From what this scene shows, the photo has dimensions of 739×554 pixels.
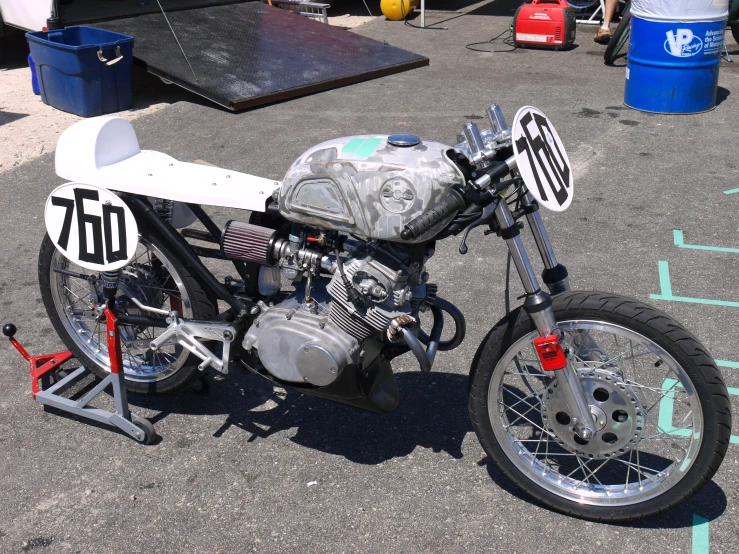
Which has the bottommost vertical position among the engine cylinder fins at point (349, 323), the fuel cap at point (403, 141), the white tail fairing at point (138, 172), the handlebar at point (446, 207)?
the engine cylinder fins at point (349, 323)

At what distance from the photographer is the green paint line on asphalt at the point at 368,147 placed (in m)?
2.73

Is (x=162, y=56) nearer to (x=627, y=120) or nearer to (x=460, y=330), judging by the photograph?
(x=627, y=120)

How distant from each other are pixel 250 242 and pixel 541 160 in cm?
107

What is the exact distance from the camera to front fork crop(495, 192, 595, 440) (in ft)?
8.87

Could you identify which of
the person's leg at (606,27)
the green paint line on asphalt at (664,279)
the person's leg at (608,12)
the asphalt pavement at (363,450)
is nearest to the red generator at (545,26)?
the person's leg at (606,27)

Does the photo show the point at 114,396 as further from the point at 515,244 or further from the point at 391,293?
the point at 515,244

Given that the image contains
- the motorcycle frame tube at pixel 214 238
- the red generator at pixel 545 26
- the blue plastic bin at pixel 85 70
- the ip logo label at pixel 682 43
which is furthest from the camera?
the red generator at pixel 545 26

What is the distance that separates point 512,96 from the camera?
343 inches

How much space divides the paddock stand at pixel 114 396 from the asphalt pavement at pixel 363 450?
3.4 inches

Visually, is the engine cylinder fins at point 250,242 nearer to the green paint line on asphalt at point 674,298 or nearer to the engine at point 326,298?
the engine at point 326,298

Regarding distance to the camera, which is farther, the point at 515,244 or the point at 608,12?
the point at 608,12

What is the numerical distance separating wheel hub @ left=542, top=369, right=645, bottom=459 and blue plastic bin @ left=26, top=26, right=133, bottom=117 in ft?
21.2

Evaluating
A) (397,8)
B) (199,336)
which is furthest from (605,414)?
(397,8)

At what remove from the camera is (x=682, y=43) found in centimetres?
754
